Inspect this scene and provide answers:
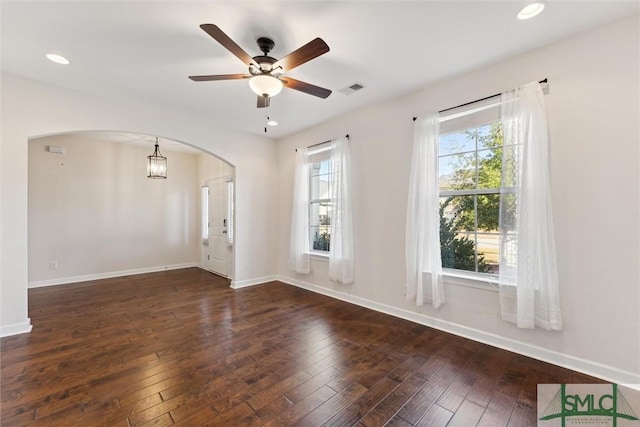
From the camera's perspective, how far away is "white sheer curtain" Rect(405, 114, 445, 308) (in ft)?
10.0

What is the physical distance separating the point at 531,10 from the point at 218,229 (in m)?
6.02

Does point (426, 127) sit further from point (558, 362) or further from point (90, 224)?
point (90, 224)

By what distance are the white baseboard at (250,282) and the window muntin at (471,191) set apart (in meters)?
3.37

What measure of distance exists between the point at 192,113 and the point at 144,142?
2.26m

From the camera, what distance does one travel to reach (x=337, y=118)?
4.30 m

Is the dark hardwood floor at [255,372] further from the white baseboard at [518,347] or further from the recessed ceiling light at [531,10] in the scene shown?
the recessed ceiling light at [531,10]

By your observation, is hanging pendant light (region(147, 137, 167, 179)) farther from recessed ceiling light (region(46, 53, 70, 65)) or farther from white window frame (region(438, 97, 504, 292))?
white window frame (region(438, 97, 504, 292))

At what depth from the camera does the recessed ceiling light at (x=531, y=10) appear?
1975 mm

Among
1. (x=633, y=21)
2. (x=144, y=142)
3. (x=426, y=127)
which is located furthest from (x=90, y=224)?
(x=633, y=21)

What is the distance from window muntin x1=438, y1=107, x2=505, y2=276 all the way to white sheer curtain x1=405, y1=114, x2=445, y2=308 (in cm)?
20

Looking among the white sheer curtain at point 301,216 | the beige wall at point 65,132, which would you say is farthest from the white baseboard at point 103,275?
the white sheer curtain at point 301,216

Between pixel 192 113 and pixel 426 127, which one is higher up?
pixel 192 113

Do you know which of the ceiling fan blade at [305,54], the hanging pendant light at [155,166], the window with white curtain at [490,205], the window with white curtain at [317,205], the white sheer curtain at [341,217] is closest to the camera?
the ceiling fan blade at [305,54]

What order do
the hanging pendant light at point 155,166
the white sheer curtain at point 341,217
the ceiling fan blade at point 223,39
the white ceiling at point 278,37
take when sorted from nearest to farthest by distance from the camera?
1. the ceiling fan blade at point 223,39
2. the white ceiling at point 278,37
3. the white sheer curtain at point 341,217
4. the hanging pendant light at point 155,166
